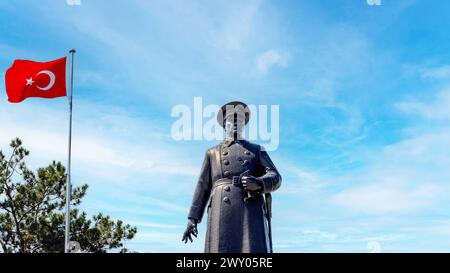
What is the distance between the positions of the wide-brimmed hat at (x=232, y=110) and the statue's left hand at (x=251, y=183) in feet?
4.09

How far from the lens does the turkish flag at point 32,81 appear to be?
17.9m

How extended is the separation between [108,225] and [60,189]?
9.79 feet

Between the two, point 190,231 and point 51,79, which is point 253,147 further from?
point 51,79

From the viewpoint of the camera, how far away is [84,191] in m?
25.4

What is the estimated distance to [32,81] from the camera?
709 inches

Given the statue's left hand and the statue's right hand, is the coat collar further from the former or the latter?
the statue's right hand

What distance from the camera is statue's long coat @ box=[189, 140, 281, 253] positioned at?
696 cm

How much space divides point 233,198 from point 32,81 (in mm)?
13273

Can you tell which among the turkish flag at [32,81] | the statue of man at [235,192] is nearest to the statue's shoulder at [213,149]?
the statue of man at [235,192]

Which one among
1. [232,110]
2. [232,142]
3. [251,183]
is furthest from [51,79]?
[251,183]
